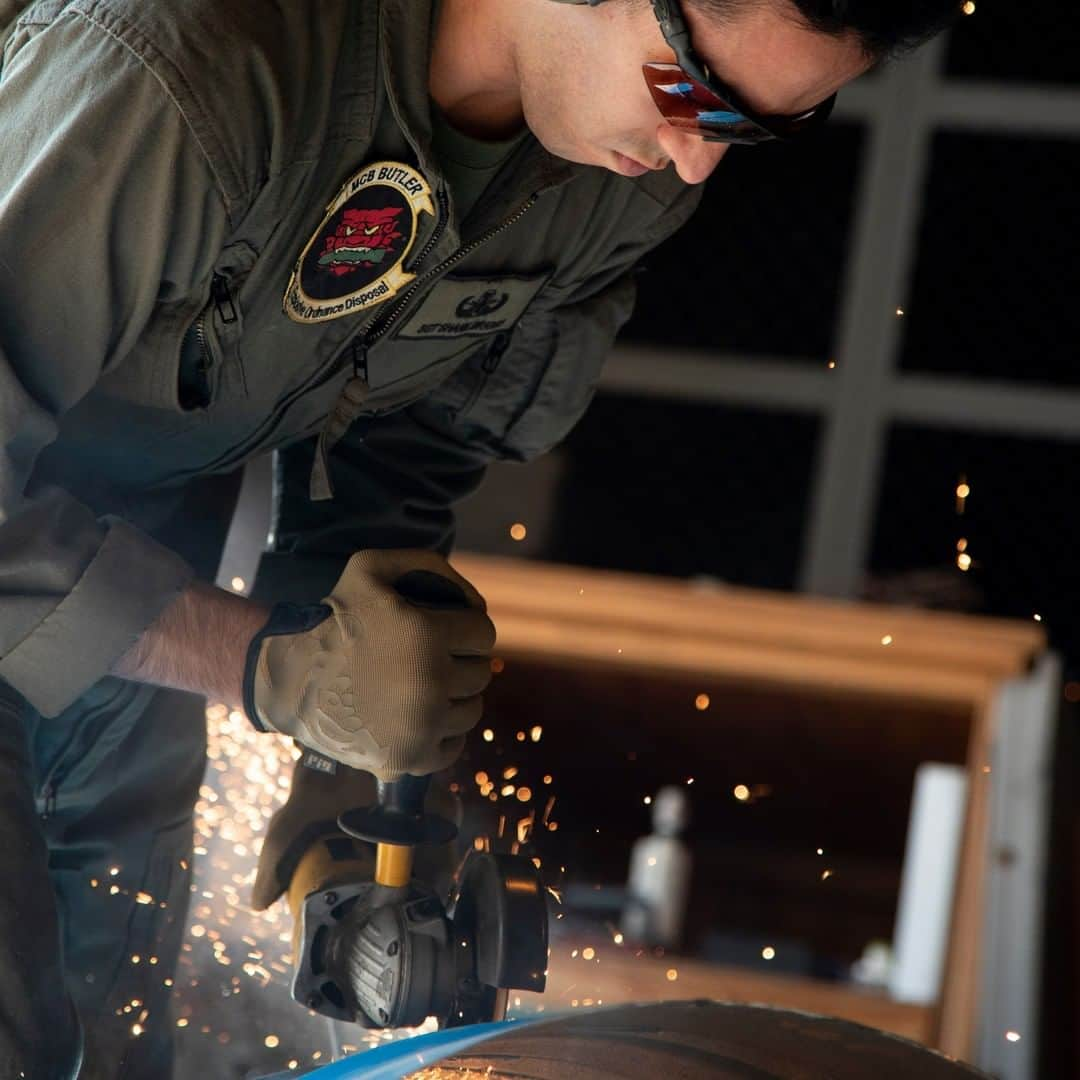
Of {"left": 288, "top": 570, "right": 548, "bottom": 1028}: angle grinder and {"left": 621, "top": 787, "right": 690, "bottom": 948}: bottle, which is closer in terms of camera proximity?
{"left": 288, "top": 570, "right": 548, "bottom": 1028}: angle grinder

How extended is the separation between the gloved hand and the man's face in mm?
223

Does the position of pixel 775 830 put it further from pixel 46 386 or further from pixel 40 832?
pixel 46 386

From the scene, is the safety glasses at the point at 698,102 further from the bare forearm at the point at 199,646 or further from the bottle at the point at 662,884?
the bottle at the point at 662,884

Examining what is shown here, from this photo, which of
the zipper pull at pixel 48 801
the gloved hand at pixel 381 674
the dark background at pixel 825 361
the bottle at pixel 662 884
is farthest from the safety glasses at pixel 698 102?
the dark background at pixel 825 361

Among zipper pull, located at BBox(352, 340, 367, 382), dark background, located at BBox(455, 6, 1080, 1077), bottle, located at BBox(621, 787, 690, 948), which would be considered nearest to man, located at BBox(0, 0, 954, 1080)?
zipper pull, located at BBox(352, 340, 367, 382)

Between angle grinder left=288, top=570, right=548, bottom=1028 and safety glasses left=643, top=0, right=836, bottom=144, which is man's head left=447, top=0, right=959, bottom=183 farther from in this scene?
angle grinder left=288, top=570, right=548, bottom=1028

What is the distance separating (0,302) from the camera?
2.12ft

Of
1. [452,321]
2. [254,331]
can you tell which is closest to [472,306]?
[452,321]

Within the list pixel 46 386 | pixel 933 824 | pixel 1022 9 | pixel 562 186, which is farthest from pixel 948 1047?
pixel 1022 9

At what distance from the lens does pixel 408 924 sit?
0.74 meters

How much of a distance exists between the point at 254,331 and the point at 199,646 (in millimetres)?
157

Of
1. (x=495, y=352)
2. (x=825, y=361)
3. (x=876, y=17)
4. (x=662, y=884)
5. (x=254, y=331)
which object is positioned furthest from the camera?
(x=825, y=361)

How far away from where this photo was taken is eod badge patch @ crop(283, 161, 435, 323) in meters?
0.73

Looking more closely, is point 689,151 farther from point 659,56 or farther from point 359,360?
point 359,360
